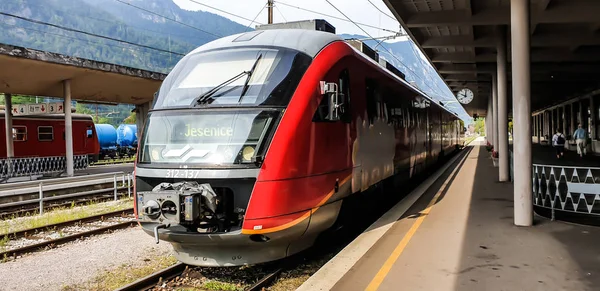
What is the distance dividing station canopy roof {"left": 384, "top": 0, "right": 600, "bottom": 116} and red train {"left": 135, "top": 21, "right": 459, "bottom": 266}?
6.82 m

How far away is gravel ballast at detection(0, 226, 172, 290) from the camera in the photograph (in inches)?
252

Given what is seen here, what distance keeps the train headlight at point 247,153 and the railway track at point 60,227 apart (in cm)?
486

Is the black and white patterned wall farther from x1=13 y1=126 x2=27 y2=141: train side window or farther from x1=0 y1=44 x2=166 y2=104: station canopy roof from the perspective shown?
x1=13 y1=126 x2=27 y2=141: train side window

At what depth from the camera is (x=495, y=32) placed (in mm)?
15398

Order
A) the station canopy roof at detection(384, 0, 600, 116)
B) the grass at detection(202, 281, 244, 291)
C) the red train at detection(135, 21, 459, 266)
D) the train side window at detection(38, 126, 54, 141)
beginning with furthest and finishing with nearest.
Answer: the train side window at detection(38, 126, 54, 141) → the station canopy roof at detection(384, 0, 600, 116) → the grass at detection(202, 281, 244, 291) → the red train at detection(135, 21, 459, 266)

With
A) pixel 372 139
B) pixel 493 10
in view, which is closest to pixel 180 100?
pixel 372 139

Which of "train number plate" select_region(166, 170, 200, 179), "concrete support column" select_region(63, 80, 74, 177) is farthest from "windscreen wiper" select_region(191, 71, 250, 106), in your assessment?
"concrete support column" select_region(63, 80, 74, 177)

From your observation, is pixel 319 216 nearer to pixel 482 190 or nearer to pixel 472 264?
pixel 472 264

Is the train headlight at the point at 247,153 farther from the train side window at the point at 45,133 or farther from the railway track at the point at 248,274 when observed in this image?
the train side window at the point at 45,133

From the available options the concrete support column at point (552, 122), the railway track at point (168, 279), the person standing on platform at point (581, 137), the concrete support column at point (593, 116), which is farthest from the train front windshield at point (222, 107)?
the concrete support column at point (552, 122)

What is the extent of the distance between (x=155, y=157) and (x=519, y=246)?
4.89 metres

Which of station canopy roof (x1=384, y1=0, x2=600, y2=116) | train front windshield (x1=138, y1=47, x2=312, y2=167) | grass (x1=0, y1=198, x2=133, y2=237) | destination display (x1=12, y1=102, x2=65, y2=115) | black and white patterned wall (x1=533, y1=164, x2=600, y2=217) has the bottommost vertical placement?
grass (x1=0, y1=198, x2=133, y2=237)

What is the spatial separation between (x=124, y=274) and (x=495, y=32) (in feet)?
44.8

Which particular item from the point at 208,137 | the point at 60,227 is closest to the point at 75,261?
the point at 60,227
